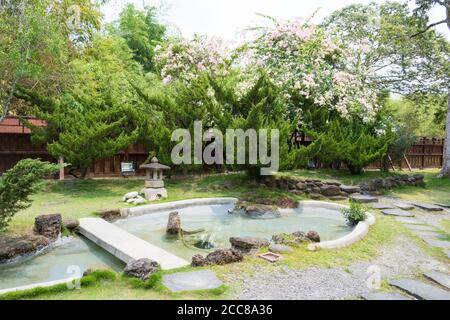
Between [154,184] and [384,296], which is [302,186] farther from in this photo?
[384,296]

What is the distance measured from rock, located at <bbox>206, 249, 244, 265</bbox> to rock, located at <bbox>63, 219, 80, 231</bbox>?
3.22m

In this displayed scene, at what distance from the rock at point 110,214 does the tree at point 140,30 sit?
1539cm

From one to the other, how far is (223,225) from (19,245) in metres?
3.78

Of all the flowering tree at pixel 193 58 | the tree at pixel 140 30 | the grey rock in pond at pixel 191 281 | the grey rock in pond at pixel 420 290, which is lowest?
the grey rock in pond at pixel 420 290

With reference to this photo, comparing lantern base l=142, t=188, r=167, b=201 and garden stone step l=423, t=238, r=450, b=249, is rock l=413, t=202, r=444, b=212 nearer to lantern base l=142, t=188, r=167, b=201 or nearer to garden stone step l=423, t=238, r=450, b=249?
garden stone step l=423, t=238, r=450, b=249

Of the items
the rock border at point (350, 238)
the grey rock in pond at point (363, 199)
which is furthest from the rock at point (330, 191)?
the rock border at point (350, 238)

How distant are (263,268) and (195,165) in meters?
7.34

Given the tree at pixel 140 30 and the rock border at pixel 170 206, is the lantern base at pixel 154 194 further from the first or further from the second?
the tree at pixel 140 30

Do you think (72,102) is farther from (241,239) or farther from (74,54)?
(241,239)

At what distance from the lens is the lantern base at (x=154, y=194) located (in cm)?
908

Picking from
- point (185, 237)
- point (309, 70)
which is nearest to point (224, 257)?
point (185, 237)

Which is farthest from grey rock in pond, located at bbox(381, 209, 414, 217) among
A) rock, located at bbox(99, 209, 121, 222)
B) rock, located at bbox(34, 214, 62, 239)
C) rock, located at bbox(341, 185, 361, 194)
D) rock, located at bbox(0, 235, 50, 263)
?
rock, located at bbox(0, 235, 50, 263)

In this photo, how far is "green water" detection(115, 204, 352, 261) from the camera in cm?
617
